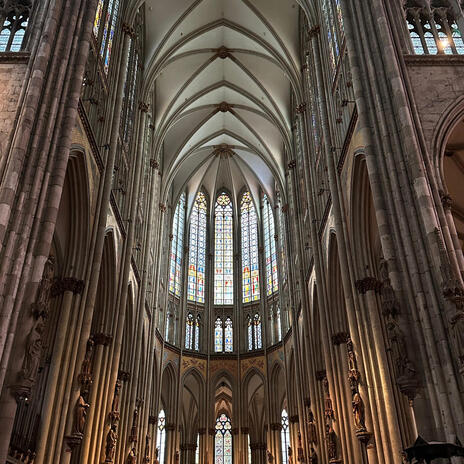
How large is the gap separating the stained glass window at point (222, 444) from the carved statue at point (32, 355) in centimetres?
2495

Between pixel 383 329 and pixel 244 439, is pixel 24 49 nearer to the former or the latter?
pixel 383 329

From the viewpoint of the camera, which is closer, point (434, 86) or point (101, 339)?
point (434, 86)

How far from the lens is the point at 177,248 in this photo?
36375 mm

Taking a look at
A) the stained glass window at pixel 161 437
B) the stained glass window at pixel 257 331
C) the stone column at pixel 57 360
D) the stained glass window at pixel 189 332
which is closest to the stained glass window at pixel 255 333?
the stained glass window at pixel 257 331

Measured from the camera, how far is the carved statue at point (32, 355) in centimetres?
1023

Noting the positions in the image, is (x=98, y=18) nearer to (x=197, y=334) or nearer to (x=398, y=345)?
(x=398, y=345)

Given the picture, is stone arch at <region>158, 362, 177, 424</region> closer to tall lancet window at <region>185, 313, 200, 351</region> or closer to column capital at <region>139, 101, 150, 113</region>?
tall lancet window at <region>185, 313, 200, 351</region>

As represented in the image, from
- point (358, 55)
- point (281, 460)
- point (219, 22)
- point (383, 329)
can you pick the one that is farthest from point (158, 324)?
point (358, 55)

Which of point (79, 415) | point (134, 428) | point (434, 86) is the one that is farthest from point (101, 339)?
point (434, 86)

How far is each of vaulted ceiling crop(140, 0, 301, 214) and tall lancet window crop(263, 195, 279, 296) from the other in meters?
1.31

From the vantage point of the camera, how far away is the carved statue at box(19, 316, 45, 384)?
10227 millimetres

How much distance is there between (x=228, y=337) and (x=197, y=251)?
642 cm

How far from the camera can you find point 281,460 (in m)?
30.3

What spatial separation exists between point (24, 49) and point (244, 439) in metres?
24.8
